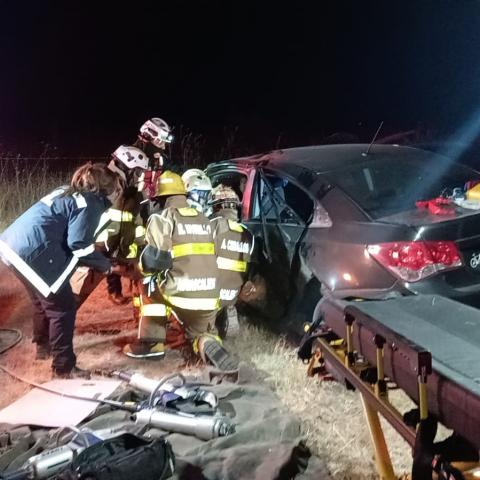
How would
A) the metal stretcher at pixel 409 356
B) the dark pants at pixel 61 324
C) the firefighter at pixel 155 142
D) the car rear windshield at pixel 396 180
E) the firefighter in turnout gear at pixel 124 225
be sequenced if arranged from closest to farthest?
1. the metal stretcher at pixel 409 356
2. the car rear windshield at pixel 396 180
3. the dark pants at pixel 61 324
4. the firefighter in turnout gear at pixel 124 225
5. the firefighter at pixel 155 142

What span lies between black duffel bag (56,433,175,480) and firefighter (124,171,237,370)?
1483 mm

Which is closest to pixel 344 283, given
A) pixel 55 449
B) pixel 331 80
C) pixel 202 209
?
pixel 202 209

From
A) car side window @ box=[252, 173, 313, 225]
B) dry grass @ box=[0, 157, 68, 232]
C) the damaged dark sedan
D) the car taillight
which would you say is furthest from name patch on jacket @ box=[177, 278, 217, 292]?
dry grass @ box=[0, 157, 68, 232]

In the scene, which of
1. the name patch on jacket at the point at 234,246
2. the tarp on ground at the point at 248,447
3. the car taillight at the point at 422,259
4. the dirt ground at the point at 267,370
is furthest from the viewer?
the name patch on jacket at the point at 234,246

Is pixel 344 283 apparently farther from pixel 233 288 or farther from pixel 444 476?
pixel 444 476

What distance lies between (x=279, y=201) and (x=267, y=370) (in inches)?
50.2

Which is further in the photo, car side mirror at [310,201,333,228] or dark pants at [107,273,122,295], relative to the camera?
dark pants at [107,273,122,295]

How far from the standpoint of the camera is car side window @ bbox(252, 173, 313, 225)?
201 inches

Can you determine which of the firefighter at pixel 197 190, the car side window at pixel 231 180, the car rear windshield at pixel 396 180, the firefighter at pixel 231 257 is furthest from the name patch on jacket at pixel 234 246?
the car side window at pixel 231 180

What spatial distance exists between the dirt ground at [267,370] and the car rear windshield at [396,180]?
1204mm

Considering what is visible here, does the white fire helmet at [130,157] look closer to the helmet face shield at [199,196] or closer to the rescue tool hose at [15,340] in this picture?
the helmet face shield at [199,196]

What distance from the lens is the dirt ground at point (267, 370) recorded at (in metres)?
3.59

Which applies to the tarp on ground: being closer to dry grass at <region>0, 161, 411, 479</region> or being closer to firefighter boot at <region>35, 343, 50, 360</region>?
dry grass at <region>0, 161, 411, 479</region>

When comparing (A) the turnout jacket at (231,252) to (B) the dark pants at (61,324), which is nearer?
(B) the dark pants at (61,324)
